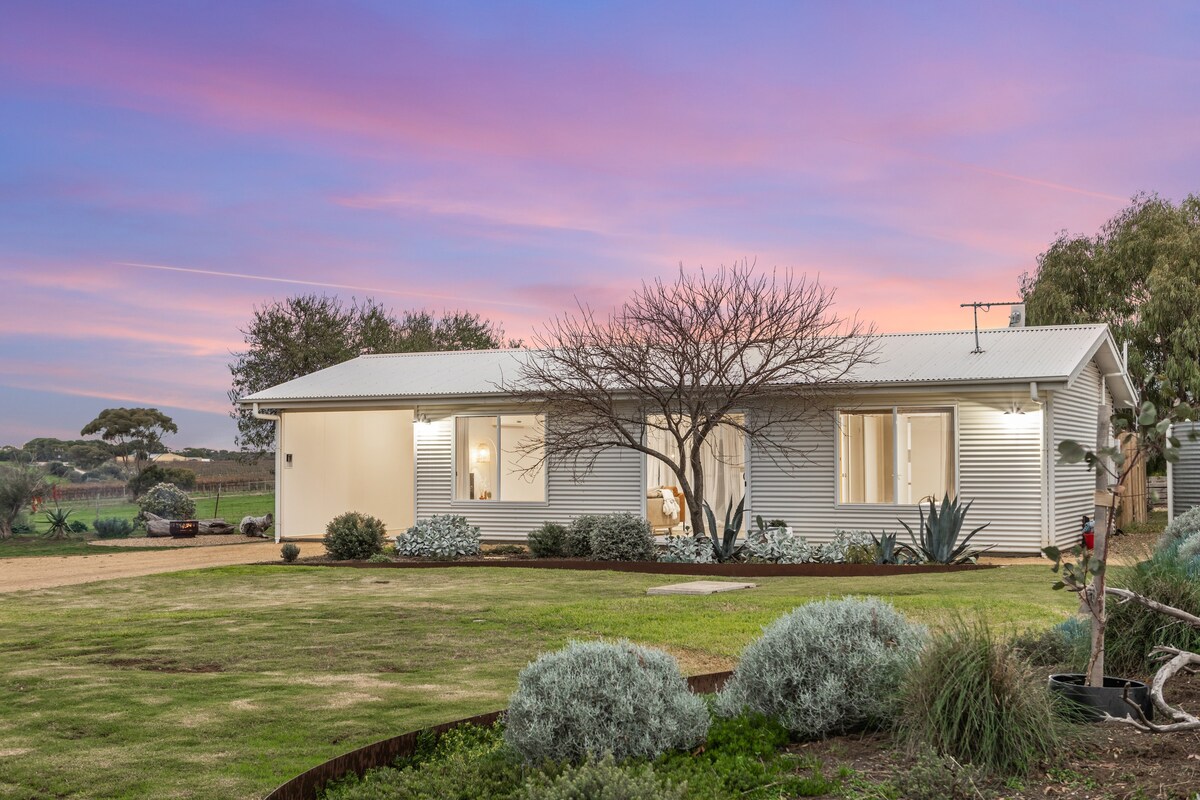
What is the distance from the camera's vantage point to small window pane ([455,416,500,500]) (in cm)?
1898

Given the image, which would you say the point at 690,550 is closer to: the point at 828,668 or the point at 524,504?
the point at 524,504

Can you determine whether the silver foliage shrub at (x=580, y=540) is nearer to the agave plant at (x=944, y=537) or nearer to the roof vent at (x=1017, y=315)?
the agave plant at (x=944, y=537)

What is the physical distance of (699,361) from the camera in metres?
15.4

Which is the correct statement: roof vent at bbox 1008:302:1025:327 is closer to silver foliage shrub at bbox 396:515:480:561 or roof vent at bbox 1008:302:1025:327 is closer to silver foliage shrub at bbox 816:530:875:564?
silver foliage shrub at bbox 816:530:875:564

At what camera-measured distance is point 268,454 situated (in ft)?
117

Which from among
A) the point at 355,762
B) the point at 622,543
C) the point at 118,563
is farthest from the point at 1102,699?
the point at 118,563

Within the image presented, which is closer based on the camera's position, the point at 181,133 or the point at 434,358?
the point at 181,133

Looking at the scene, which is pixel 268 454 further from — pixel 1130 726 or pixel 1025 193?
pixel 1130 726

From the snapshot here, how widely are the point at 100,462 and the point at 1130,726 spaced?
1683 inches

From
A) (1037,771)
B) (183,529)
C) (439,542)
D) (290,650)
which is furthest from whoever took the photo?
(183,529)

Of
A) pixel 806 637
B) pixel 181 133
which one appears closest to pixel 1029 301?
pixel 181 133

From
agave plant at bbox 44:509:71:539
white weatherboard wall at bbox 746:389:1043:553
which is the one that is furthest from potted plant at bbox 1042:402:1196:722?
agave plant at bbox 44:509:71:539

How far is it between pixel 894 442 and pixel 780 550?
285cm

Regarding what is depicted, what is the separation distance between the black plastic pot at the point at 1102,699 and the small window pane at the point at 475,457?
1498cm
